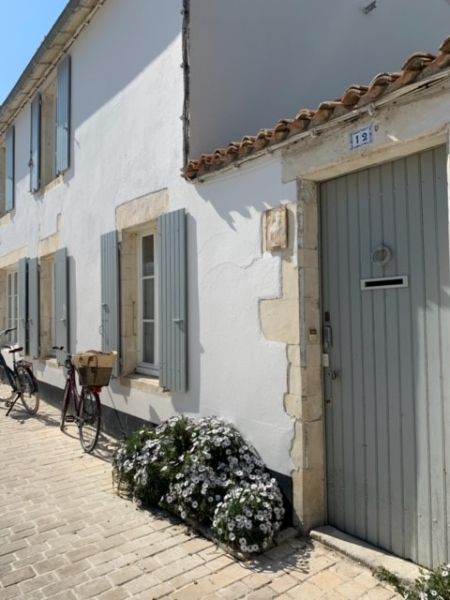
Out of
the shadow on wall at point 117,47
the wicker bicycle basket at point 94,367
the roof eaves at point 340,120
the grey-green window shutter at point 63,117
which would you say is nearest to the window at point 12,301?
the grey-green window shutter at point 63,117

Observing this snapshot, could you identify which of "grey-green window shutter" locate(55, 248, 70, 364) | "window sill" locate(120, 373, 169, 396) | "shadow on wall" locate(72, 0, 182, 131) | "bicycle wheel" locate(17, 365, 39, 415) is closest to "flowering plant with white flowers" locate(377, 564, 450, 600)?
"window sill" locate(120, 373, 169, 396)

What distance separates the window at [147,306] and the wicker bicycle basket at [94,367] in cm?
37

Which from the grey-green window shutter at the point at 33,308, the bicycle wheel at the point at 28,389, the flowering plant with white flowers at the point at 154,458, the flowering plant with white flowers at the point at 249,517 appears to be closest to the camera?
the flowering plant with white flowers at the point at 249,517

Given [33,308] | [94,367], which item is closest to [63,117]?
[33,308]

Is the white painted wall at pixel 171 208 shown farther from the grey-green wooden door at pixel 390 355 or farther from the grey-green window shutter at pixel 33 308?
the grey-green window shutter at pixel 33 308

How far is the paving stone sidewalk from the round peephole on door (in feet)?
5.88

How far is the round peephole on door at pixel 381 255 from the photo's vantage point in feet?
9.33

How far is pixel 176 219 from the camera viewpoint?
173 inches

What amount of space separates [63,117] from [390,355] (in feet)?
19.8

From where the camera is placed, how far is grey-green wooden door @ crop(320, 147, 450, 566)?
2.60 m

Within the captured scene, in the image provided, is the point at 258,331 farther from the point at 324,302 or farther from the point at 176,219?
the point at 176,219

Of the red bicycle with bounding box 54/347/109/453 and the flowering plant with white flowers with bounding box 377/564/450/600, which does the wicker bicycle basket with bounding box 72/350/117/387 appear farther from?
the flowering plant with white flowers with bounding box 377/564/450/600

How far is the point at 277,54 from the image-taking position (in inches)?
193

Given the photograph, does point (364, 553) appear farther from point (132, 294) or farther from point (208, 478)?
point (132, 294)
